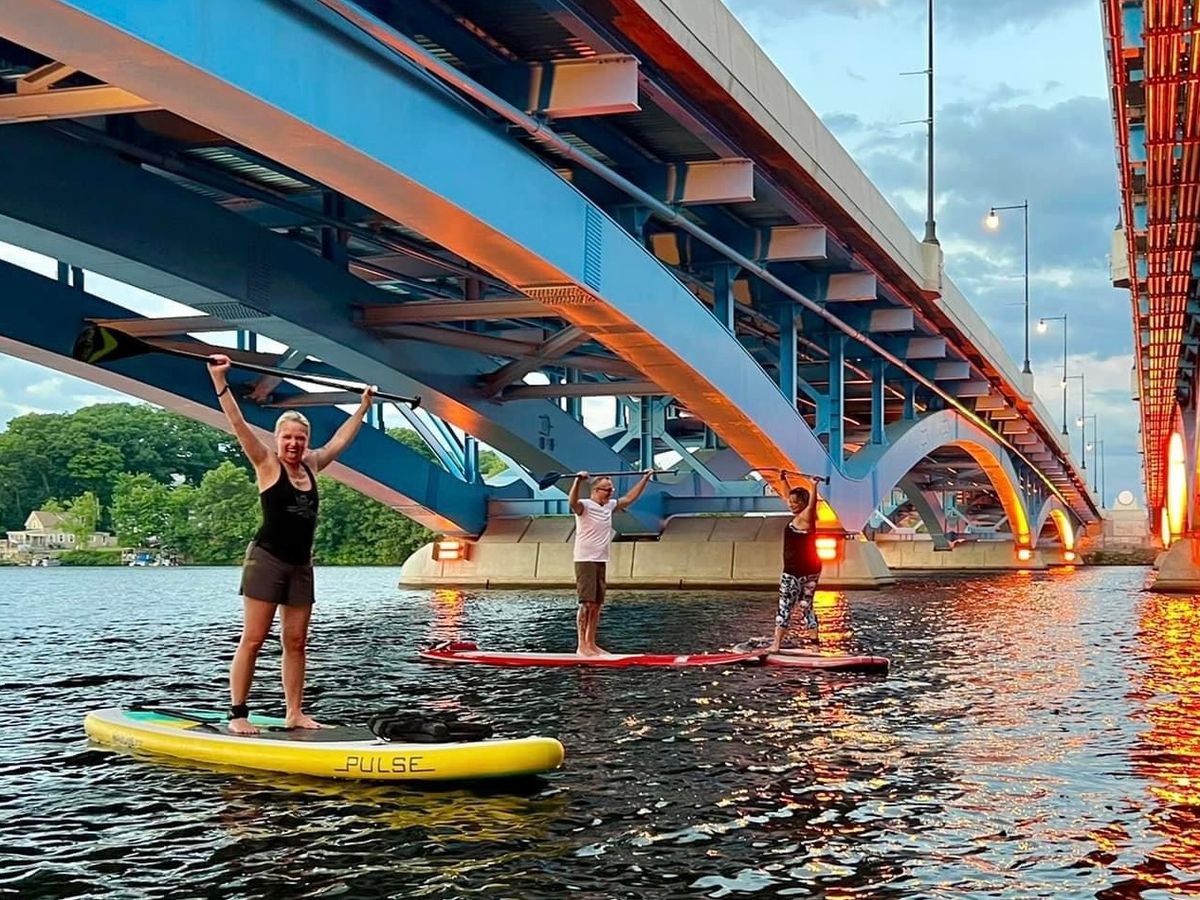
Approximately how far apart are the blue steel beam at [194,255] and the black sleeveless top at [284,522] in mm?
9467

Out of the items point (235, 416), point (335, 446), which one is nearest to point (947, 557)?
point (335, 446)

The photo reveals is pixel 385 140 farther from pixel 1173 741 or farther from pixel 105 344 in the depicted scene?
pixel 1173 741

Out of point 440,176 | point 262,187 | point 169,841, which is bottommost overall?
point 169,841

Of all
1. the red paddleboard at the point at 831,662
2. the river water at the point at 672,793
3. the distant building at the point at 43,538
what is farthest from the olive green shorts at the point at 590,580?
the distant building at the point at 43,538

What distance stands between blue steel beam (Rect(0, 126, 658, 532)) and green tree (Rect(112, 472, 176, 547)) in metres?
53.6

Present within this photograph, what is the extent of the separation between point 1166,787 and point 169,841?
540cm

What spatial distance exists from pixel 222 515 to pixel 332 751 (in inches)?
2800

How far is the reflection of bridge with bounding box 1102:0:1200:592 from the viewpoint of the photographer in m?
14.2

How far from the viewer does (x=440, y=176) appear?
14820 millimetres

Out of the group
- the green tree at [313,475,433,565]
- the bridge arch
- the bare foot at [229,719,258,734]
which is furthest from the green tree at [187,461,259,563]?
the bare foot at [229,719,258,734]

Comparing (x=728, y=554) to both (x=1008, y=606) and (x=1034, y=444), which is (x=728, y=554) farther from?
(x=1034, y=444)

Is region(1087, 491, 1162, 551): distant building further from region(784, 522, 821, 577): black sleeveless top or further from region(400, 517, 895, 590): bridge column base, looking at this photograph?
region(784, 522, 821, 577): black sleeveless top

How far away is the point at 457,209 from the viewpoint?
599 inches

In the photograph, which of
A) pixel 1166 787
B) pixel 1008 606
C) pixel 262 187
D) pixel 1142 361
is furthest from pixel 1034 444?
pixel 1166 787
